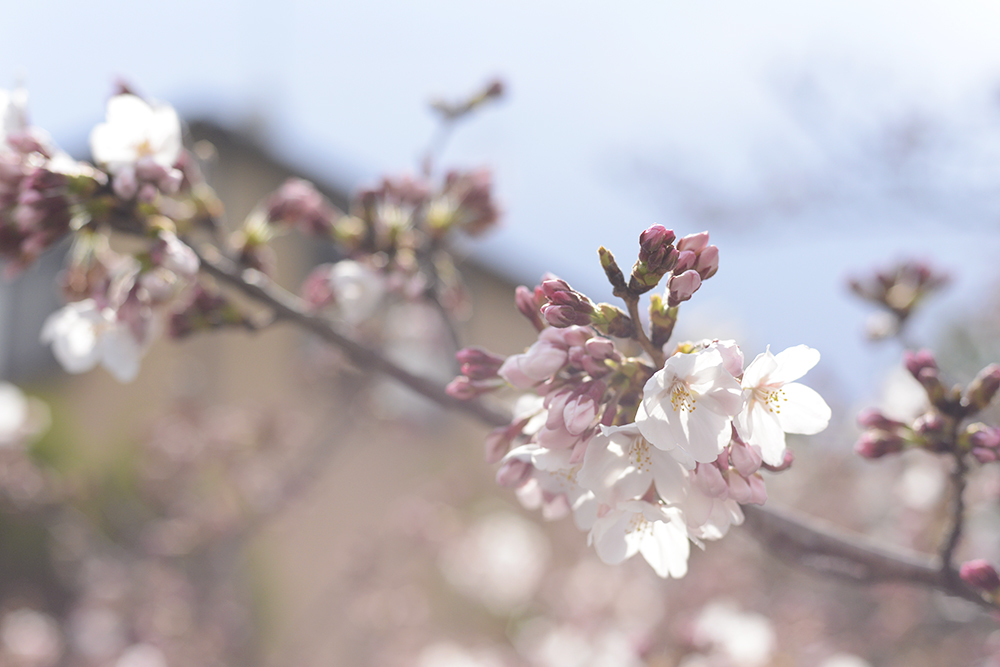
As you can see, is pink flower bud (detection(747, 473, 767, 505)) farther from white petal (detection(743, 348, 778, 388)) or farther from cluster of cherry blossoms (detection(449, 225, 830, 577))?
white petal (detection(743, 348, 778, 388))

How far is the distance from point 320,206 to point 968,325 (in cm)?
675

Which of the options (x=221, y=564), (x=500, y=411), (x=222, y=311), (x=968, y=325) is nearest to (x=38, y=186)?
(x=222, y=311)

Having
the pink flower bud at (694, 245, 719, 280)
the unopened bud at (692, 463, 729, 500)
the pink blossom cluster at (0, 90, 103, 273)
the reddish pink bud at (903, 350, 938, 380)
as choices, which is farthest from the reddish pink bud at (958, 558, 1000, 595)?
the pink blossom cluster at (0, 90, 103, 273)

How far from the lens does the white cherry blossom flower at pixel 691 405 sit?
86 cm

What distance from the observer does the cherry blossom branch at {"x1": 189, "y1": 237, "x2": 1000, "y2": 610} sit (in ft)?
4.21

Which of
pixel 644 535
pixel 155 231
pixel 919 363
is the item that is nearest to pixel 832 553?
pixel 919 363

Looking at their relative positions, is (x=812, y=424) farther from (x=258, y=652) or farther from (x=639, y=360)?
(x=258, y=652)

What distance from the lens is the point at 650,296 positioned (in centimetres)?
103

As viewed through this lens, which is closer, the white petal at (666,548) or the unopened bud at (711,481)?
the unopened bud at (711,481)

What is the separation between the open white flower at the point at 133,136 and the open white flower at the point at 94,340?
28 cm

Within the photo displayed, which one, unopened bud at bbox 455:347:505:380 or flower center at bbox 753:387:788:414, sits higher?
flower center at bbox 753:387:788:414

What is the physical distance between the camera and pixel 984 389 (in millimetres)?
1194

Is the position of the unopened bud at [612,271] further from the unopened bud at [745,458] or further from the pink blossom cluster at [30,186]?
the pink blossom cluster at [30,186]

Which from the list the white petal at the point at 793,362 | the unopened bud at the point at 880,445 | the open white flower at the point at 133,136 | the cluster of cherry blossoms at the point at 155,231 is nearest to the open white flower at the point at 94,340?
the cluster of cherry blossoms at the point at 155,231
